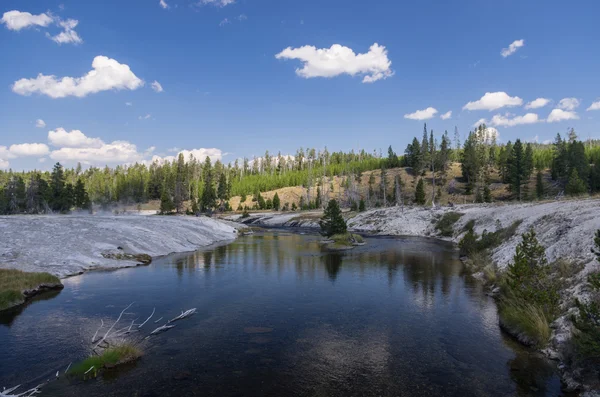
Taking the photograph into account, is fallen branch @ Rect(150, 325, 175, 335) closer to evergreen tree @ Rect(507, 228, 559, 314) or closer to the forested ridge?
evergreen tree @ Rect(507, 228, 559, 314)

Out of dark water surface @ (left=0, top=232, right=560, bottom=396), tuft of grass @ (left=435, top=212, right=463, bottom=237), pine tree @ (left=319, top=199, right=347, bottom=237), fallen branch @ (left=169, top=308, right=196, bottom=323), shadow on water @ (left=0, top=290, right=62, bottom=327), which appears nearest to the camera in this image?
dark water surface @ (left=0, top=232, right=560, bottom=396)

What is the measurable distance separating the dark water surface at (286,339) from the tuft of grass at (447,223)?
38.8 meters

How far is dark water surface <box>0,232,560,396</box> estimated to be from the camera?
12125 mm

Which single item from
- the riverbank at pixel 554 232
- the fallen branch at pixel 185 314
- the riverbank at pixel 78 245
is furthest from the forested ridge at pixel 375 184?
the fallen branch at pixel 185 314

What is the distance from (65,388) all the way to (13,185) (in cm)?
11980

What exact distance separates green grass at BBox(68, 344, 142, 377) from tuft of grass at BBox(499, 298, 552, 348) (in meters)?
17.3

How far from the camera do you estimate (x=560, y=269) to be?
19531 mm

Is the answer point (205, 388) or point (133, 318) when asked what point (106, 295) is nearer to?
point (133, 318)

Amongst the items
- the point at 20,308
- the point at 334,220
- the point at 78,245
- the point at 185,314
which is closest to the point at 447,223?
the point at 334,220

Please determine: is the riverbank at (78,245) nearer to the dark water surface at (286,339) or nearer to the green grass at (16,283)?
the green grass at (16,283)

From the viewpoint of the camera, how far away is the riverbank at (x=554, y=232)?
48.6 ft

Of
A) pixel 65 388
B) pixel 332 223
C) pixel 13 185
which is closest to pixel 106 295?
pixel 65 388

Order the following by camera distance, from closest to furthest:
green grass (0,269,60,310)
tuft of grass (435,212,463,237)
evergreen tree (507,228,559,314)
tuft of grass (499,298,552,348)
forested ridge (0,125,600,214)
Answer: tuft of grass (499,298,552,348), evergreen tree (507,228,559,314), green grass (0,269,60,310), tuft of grass (435,212,463,237), forested ridge (0,125,600,214)

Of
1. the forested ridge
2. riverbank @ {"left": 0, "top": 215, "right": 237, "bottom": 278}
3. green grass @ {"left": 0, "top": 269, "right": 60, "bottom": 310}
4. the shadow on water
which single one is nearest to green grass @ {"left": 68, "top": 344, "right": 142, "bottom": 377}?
the shadow on water
